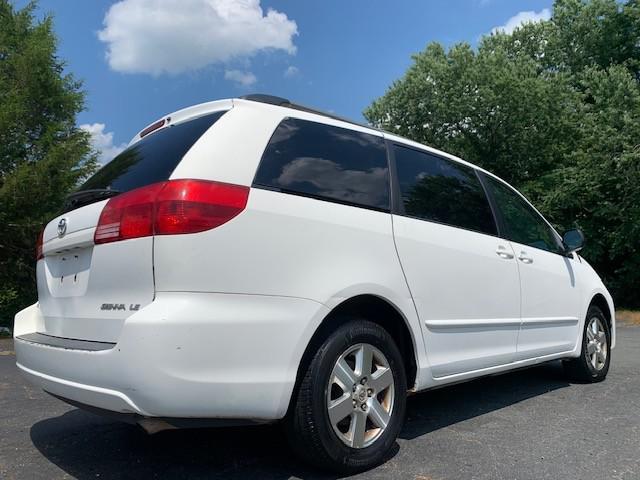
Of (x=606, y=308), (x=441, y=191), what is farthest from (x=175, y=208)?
(x=606, y=308)

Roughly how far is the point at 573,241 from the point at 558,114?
19.7 metres

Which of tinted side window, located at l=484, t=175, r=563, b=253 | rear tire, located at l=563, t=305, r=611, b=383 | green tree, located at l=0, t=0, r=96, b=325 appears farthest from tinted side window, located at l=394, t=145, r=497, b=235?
green tree, located at l=0, t=0, r=96, b=325

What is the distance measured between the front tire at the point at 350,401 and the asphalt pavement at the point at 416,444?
0.15 meters

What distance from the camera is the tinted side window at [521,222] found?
171 inches

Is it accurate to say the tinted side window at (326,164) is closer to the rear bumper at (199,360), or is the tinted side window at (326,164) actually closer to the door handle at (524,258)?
the rear bumper at (199,360)

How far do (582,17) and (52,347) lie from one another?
91.6ft

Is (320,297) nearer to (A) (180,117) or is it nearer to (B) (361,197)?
(B) (361,197)

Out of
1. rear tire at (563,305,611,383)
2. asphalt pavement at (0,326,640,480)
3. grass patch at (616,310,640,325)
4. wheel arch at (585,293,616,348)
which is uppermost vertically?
wheel arch at (585,293,616,348)

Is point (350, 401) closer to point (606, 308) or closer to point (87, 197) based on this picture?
point (87, 197)

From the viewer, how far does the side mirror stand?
16.5 ft

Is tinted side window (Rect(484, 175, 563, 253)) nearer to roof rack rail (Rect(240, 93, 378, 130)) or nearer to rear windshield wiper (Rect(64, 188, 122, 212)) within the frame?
roof rack rail (Rect(240, 93, 378, 130))

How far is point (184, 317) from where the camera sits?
223cm

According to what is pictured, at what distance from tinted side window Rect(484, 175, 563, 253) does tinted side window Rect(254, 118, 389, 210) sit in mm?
1482

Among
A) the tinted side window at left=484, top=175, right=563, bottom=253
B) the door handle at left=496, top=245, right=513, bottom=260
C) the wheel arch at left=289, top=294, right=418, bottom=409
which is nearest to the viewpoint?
the wheel arch at left=289, top=294, right=418, bottom=409
